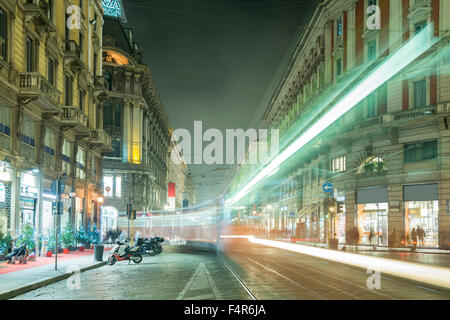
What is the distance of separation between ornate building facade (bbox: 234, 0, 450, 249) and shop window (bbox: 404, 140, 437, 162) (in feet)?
0.22

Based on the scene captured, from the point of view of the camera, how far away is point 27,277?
55.0 feet

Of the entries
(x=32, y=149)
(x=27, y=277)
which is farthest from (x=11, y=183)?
(x=27, y=277)

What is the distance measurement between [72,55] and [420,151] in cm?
2397

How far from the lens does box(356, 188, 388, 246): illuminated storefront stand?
38.6m

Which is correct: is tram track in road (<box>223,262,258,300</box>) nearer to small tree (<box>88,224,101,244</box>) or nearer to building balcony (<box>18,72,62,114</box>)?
building balcony (<box>18,72,62,114</box>)

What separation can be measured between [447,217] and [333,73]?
19324mm

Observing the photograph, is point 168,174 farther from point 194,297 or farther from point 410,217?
point 194,297

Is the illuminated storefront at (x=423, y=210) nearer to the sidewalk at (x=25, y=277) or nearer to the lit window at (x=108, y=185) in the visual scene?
the sidewalk at (x=25, y=277)

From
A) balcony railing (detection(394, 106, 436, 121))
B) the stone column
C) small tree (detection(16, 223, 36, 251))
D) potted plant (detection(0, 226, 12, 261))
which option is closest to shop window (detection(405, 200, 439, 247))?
the stone column

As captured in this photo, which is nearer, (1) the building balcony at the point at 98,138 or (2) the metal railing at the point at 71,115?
(2) the metal railing at the point at 71,115

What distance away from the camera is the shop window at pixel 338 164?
44.0 metres

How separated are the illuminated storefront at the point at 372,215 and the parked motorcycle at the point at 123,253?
66.8 ft

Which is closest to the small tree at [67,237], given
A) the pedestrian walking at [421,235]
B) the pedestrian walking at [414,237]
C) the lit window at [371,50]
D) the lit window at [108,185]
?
the pedestrian walking at [414,237]

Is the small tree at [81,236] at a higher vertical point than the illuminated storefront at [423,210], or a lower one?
lower
